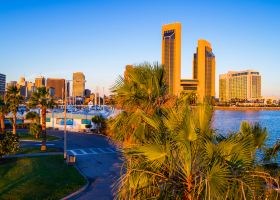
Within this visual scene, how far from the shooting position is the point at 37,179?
19.7 metres

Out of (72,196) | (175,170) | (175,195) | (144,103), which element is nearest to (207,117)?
(175,170)

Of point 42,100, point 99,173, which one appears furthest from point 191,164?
point 42,100

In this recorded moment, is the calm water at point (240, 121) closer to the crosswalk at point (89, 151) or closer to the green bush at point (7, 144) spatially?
the crosswalk at point (89, 151)

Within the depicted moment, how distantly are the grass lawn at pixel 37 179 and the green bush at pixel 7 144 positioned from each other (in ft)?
3.29

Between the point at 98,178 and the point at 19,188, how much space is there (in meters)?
5.96

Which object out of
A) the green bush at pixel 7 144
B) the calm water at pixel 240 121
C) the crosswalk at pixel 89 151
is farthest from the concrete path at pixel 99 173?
the calm water at pixel 240 121

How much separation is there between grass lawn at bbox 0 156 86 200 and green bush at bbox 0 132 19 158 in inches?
39.5

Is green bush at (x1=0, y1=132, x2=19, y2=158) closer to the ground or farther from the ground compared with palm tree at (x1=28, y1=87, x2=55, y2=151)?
closer to the ground

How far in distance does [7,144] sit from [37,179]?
5.72m

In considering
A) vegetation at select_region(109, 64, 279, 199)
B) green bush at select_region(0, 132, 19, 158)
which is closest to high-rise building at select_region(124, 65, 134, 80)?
vegetation at select_region(109, 64, 279, 199)

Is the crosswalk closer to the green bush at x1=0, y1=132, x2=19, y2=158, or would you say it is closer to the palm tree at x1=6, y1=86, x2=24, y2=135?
the green bush at x1=0, y1=132, x2=19, y2=158

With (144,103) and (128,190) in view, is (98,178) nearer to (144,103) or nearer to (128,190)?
(144,103)

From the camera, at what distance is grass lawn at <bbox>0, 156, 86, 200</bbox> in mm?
16969

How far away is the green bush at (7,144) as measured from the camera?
2312 cm
